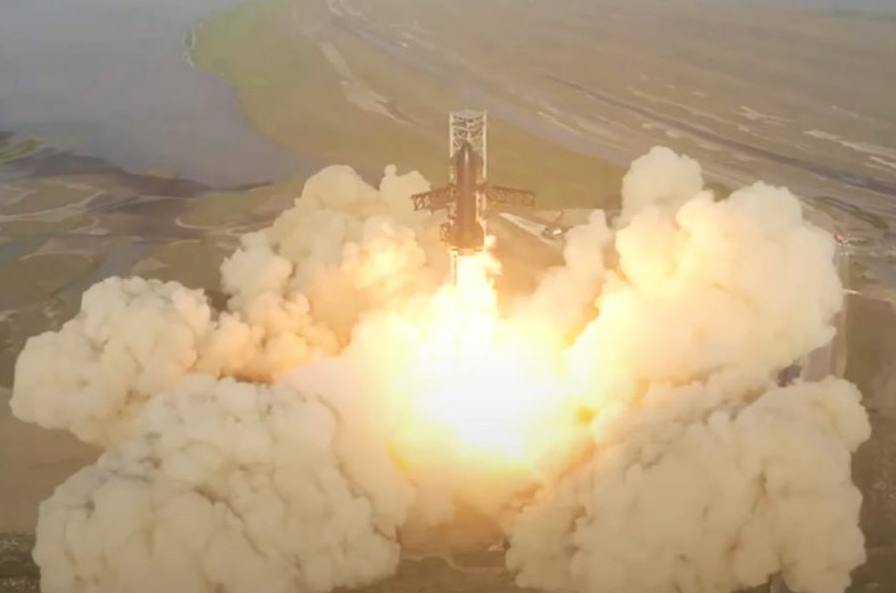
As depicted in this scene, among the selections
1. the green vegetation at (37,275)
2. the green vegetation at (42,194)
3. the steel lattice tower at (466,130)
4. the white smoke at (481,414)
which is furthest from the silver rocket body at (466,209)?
the green vegetation at (42,194)

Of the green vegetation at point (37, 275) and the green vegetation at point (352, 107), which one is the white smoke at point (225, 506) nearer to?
the green vegetation at point (37, 275)

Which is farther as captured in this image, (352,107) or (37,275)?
(352,107)

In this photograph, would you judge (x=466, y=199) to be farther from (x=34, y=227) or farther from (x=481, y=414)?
(x=34, y=227)

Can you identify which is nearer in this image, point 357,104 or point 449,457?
point 449,457

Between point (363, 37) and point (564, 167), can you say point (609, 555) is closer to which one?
point (564, 167)

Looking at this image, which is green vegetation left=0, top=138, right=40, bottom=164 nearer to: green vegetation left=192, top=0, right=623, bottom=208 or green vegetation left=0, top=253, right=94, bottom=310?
green vegetation left=192, top=0, right=623, bottom=208

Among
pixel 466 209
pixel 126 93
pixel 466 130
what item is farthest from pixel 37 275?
pixel 126 93

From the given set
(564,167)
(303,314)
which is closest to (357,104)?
(564,167)
